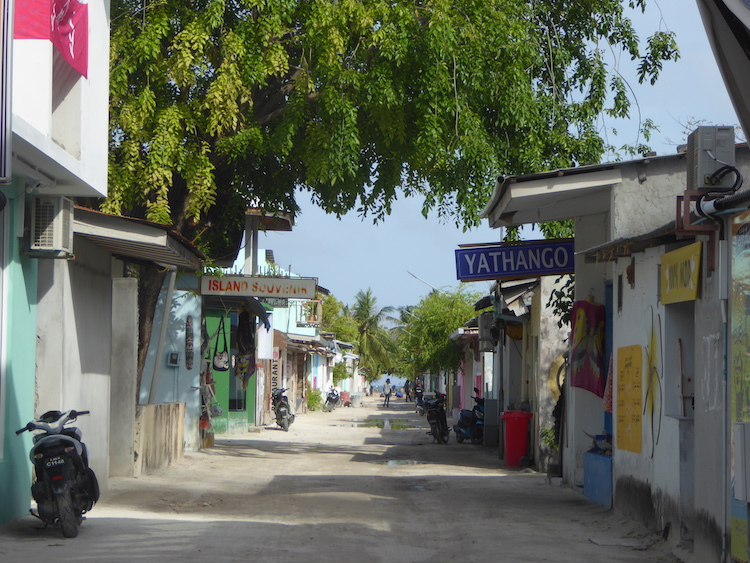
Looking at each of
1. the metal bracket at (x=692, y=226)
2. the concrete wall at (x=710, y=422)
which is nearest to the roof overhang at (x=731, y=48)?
the concrete wall at (x=710, y=422)

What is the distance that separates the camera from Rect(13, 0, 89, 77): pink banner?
10234 mm

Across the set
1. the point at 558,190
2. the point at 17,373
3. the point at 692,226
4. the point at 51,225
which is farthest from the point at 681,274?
the point at 17,373

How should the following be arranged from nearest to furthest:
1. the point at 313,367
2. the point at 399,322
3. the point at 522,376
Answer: the point at 522,376, the point at 313,367, the point at 399,322

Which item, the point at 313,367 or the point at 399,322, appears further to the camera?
the point at 399,322

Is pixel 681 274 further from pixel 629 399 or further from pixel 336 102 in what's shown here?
pixel 336 102

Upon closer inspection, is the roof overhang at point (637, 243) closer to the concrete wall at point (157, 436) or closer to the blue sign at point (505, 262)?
the blue sign at point (505, 262)

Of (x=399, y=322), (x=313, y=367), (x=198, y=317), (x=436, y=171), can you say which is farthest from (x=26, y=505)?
(x=399, y=322)

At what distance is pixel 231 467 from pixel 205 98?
6244 millimetres

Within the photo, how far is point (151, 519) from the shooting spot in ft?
33.7

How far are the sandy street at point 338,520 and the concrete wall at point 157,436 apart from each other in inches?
11.6

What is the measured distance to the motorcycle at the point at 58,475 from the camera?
8.79m

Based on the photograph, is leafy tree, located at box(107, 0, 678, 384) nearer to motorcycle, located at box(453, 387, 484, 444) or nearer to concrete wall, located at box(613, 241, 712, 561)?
concrete wall, located at box(613, 241, 712, 561)

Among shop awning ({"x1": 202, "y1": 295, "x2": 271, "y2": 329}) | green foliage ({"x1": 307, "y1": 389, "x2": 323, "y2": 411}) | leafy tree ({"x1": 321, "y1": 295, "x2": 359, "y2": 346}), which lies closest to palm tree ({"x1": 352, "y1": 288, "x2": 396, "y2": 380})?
leafy tree ({"x1": 321, "y1": 295, "x2": 359, "y2": 346})

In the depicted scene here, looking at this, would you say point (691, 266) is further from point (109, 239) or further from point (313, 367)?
point (313, 367)
